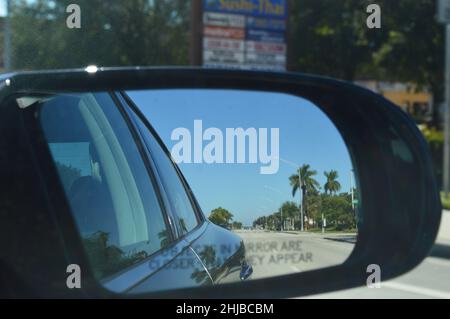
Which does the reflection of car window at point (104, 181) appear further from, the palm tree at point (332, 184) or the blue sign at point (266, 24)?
the blue sign at point (266, 24)

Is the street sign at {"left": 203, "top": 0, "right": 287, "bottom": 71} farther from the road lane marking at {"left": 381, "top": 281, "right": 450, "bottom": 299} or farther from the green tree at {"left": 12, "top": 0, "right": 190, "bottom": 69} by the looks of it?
the road lane marking at {"left": 381, "top": 281, "right": 450, "bottom": 299}

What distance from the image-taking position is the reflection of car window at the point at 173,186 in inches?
97.9

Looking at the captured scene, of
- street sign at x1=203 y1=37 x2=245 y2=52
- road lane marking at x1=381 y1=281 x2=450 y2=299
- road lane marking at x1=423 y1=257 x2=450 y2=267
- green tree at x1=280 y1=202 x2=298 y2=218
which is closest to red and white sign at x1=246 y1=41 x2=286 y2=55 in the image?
street sign at x1=203 y1=37 x2=245 y2=52

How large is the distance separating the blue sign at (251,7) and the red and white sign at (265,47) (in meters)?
0.63

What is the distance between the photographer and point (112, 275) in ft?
6.10

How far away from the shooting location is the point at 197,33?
15.3m

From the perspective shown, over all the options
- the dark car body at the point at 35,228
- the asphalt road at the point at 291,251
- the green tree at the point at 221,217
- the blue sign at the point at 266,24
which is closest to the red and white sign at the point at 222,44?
the blue sign at the point at 266,24

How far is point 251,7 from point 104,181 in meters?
14.0

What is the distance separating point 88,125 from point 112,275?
533 mm

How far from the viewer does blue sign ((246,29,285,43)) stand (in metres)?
15.8

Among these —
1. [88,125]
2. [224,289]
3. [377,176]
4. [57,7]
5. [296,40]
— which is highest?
[296,40]

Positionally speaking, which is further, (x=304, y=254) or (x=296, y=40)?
(x=296, y=40)
